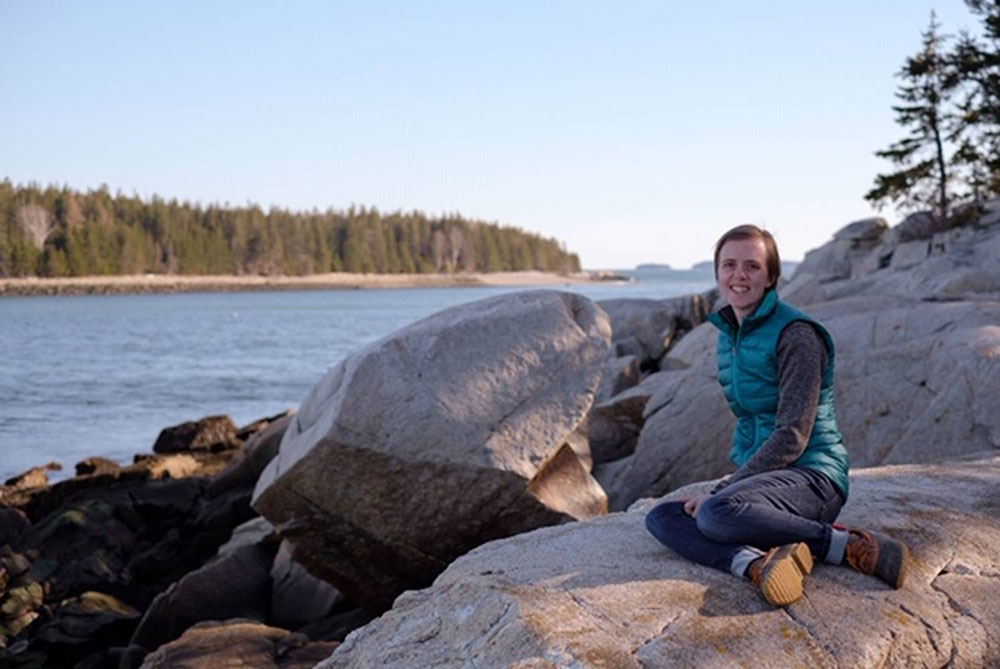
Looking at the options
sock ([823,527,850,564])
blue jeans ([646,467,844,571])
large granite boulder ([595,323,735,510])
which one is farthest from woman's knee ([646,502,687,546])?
large granite boulder ([595,323,735,510])

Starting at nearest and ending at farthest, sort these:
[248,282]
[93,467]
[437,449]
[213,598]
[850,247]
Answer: [437,449] < [213,598] < [93,467] < [850,247] < [248,282]

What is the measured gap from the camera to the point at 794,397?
3.99 meters

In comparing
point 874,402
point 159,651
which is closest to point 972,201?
point 874,402

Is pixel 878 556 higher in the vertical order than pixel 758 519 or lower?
lower

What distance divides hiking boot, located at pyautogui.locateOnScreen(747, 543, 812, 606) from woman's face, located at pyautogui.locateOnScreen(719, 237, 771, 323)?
943 mm

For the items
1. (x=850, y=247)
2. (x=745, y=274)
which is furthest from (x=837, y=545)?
(x=850, y=247)

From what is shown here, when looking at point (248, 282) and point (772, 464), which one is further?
point (248, 282)

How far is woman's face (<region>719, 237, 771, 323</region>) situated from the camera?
418cm

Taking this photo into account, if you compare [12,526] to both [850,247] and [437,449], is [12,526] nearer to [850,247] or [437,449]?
[437,449]

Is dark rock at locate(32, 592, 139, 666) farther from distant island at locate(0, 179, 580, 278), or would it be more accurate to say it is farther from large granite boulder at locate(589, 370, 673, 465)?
distant island at locate(0, 179, 580, 278)

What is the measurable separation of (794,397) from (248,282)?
366 ft

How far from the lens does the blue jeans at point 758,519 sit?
3891 millimetres

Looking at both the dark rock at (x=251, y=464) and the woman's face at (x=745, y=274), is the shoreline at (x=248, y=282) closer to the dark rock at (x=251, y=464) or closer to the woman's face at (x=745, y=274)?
the dark rock at (x=251, y=464)

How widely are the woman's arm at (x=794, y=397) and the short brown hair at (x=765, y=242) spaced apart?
0.90ft
